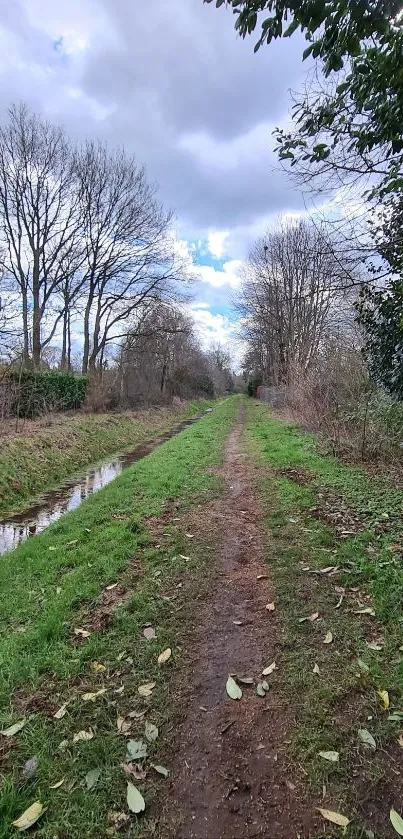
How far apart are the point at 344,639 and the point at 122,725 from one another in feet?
5.63

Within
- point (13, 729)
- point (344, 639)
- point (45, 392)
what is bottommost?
point (13, 729)

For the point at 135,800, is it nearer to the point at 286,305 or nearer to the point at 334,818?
the point at 334,818

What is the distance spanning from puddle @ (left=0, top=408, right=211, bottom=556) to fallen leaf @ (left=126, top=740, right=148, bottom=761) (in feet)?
15.1

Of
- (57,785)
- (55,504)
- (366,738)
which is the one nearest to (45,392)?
(55,504)

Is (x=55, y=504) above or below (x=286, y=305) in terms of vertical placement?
below

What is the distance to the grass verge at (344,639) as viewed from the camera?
2199 mm

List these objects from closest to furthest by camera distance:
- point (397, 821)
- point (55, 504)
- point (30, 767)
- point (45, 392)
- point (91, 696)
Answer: point (397, 821) → point (30, 767) → point (91, 696) → point (55, 504) → point (45, 392)

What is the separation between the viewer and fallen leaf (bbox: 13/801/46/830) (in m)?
2.04

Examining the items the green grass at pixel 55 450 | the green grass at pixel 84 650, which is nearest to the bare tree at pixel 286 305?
the green grass at pixel 55 450

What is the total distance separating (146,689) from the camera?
9.46 ft

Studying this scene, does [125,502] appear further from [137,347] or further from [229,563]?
[137,347]

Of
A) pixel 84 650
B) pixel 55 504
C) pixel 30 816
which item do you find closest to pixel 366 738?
pixel 30 816

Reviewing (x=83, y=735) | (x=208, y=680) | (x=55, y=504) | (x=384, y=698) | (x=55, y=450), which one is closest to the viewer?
(x=83, y=735)

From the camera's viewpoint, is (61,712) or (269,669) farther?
(269,669)
